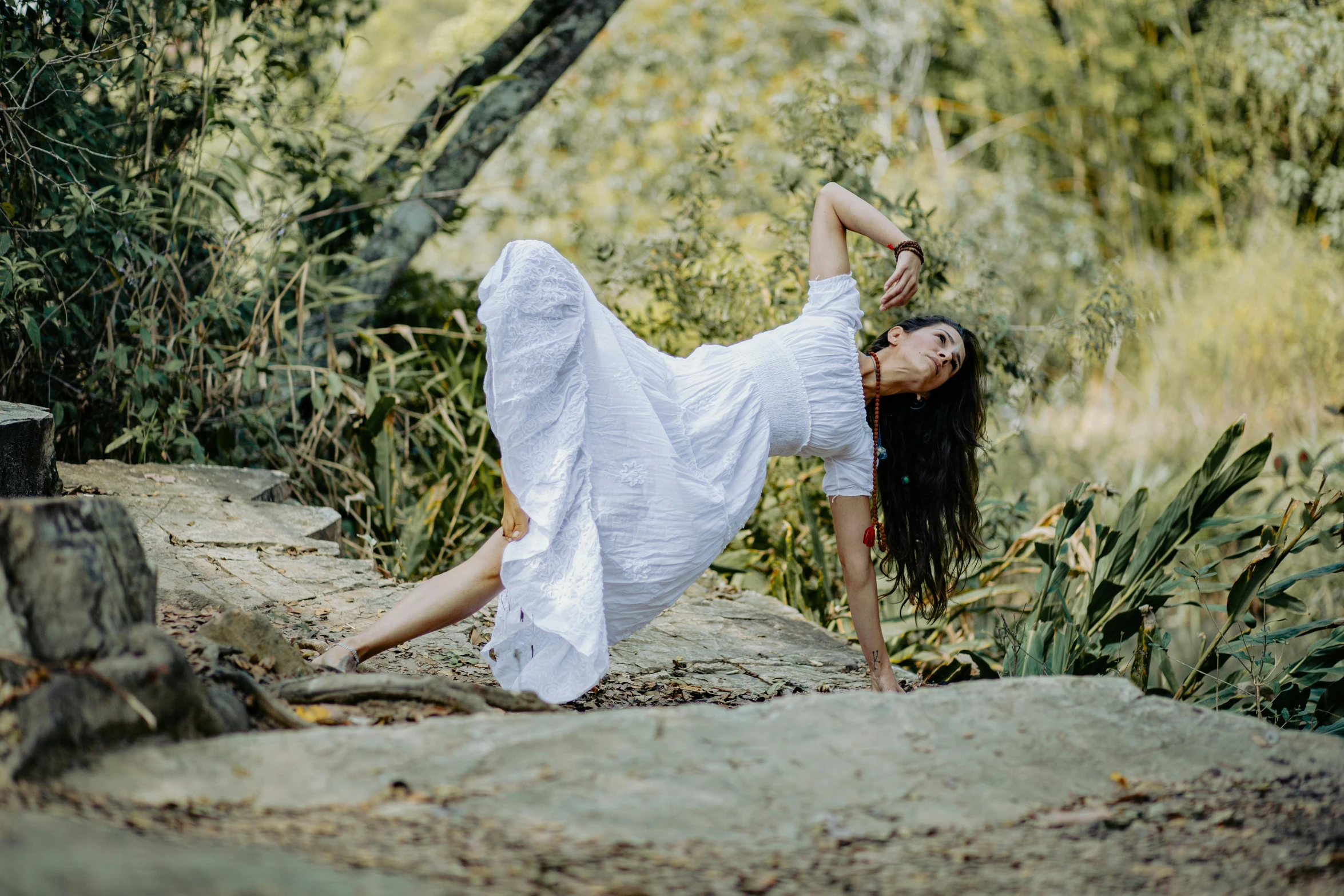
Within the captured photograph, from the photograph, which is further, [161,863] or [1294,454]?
[1294,454]

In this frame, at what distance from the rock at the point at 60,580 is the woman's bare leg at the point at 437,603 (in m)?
0.77

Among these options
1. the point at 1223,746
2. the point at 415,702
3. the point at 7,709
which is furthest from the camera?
the point at 415,702

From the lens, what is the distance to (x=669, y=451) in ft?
8.38

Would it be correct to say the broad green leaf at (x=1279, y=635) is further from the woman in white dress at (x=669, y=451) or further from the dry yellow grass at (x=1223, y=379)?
the dry yellow grass at (x=1223, y=379)

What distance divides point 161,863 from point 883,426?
2272 millimetres

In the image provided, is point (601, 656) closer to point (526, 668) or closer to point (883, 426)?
point (526, 668)

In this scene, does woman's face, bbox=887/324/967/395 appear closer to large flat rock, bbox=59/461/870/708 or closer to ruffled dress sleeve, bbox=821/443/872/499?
ruffled dress sleeve, bbox=821/443/872/499

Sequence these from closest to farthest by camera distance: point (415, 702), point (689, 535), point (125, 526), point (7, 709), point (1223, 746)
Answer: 1. point (7, 709)
2. point (125, 526)
3. point (1223, 746)
4. point (415, 702)
5. point (689, 535)

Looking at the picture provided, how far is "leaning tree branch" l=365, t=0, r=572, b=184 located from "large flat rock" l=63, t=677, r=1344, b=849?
363cm

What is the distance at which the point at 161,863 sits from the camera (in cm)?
116

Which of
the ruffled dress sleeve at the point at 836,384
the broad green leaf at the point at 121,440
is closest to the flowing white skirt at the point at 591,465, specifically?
the ruffled dress sleeve at the point at 836,384

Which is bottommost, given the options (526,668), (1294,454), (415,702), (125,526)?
(1294,454)

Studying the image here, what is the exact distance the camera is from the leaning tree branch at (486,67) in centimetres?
483

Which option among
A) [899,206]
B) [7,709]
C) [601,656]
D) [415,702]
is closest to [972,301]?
[899,206]
